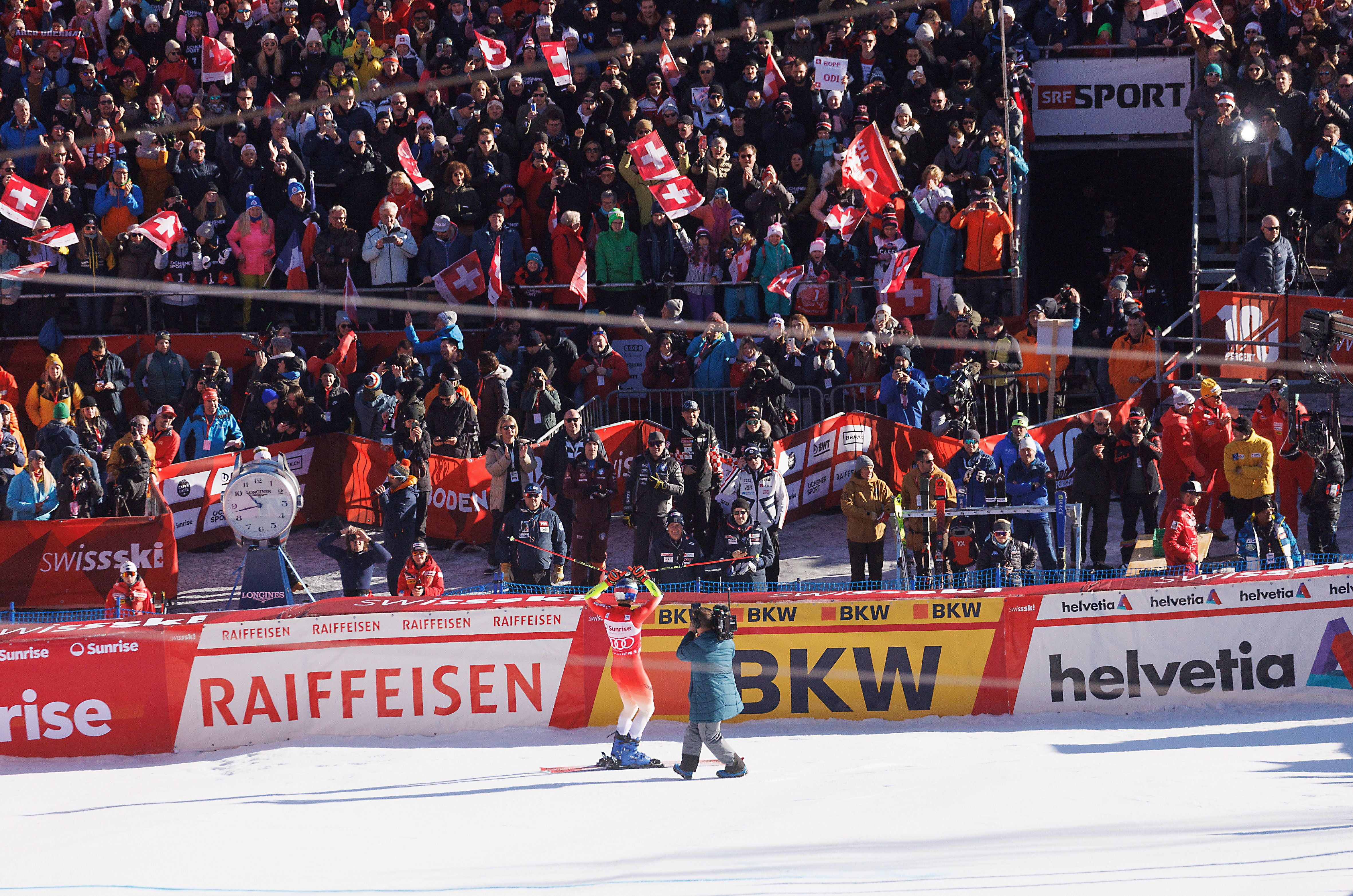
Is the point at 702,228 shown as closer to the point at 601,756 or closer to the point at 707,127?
the point at 707,127

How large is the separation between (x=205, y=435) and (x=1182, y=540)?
930cm

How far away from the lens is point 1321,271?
61.6 feet

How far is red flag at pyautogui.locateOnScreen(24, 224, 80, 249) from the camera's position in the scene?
18.3 m

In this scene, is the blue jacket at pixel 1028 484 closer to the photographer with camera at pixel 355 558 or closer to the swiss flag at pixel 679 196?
the swiss flag at pixel 679 196

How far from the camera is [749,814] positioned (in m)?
10.6

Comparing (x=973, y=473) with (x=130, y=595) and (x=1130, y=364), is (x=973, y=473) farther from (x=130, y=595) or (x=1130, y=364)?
(x=130, y=595)

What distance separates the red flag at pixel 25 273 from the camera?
714 inches

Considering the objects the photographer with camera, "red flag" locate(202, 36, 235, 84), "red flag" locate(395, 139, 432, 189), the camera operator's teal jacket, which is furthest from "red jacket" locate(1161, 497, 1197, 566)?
"red flag" locate(202, 36, 235, 84)

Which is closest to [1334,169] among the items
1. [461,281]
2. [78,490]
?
[461,281]

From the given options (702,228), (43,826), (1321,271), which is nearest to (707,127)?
(702,228)

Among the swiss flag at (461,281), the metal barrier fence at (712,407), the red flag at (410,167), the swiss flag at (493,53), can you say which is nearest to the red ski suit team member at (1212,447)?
the metal barrier fence at (712,407)

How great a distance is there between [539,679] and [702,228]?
23.7ft

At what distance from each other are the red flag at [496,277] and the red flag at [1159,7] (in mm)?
7858

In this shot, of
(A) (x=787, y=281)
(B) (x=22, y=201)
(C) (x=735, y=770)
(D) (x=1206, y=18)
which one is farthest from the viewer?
(D) (x=1206, y=18)
